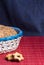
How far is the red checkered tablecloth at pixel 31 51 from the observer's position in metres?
0.81

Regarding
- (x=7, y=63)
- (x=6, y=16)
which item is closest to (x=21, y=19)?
(x=6, y=16)

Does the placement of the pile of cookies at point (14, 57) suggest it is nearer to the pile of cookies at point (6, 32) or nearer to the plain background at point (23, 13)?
the pile of cookies at point (6, 32)

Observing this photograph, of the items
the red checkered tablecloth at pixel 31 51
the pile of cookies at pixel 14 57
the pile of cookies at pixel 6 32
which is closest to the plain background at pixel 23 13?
the red checkered tablecloth at pixel 31 51

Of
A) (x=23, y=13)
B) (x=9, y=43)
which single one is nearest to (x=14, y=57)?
(x=9, y=43)

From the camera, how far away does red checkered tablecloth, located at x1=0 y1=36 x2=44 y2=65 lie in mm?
813

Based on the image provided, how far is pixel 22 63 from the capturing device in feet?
2.64

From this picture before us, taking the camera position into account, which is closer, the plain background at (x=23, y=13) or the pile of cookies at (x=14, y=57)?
the pile of cookies at (x=14, y=57)

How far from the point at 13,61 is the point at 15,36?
10 centimetres

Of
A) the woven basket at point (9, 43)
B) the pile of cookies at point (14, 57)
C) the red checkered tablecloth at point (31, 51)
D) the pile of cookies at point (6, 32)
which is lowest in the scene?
the red checkered tablecloth at point (31, 51)

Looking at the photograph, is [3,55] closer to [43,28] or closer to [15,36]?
[15,36]

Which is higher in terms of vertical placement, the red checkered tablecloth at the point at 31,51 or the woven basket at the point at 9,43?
the woven basket at the point at 9,43

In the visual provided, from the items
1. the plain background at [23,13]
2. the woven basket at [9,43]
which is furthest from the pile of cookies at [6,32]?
the plain background at [23,13]

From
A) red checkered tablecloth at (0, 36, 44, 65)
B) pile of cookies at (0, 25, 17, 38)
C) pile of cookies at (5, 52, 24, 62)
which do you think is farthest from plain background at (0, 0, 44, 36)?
pile of cookies at (5, 52, 24, 62)

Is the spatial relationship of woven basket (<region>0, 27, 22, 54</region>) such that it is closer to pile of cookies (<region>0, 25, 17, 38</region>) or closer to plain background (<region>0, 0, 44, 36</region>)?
pile of cookies (<region>0, 25, 17, 38</region>)
